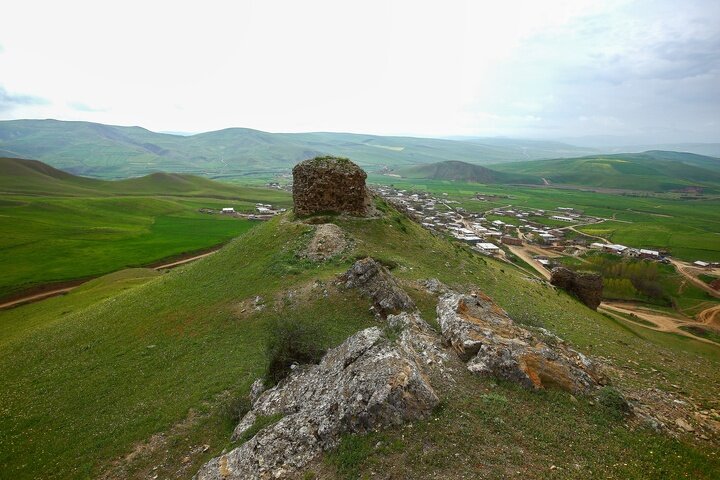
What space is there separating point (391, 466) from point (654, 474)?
9203 millimetres

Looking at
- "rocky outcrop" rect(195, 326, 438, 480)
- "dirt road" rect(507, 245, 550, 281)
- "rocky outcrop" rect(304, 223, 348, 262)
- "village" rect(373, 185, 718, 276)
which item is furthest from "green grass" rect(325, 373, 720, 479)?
"dirt road" rect(507, 245, 550, 281)

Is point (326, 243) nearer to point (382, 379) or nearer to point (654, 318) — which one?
point (382, 379)

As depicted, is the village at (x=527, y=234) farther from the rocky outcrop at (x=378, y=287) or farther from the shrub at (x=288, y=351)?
the shrub at (x=288, y=351)

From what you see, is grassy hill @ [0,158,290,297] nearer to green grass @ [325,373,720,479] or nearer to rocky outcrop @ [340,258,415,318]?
rocky outcrop @ [340,258,415,318]

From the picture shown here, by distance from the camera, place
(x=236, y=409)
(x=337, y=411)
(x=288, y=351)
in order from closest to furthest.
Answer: (x=337, y=411)
(x=236, y=409)
(x=288, y=351)

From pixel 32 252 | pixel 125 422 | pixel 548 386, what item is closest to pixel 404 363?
pixel 548 386

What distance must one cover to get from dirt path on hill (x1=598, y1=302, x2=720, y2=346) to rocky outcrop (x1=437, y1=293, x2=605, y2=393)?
55.7 metres

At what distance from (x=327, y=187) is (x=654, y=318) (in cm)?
7273

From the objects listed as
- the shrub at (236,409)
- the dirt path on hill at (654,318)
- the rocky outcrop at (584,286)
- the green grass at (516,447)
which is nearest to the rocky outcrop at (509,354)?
the green grass at (516,447)

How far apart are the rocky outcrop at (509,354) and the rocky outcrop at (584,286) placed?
129ft

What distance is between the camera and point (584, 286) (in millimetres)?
55844

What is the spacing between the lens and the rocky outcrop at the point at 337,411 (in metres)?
14.2

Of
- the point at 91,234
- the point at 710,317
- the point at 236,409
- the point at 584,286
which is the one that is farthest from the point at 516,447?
the point at 91,234

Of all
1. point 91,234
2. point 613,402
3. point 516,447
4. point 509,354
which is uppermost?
point 509,354
